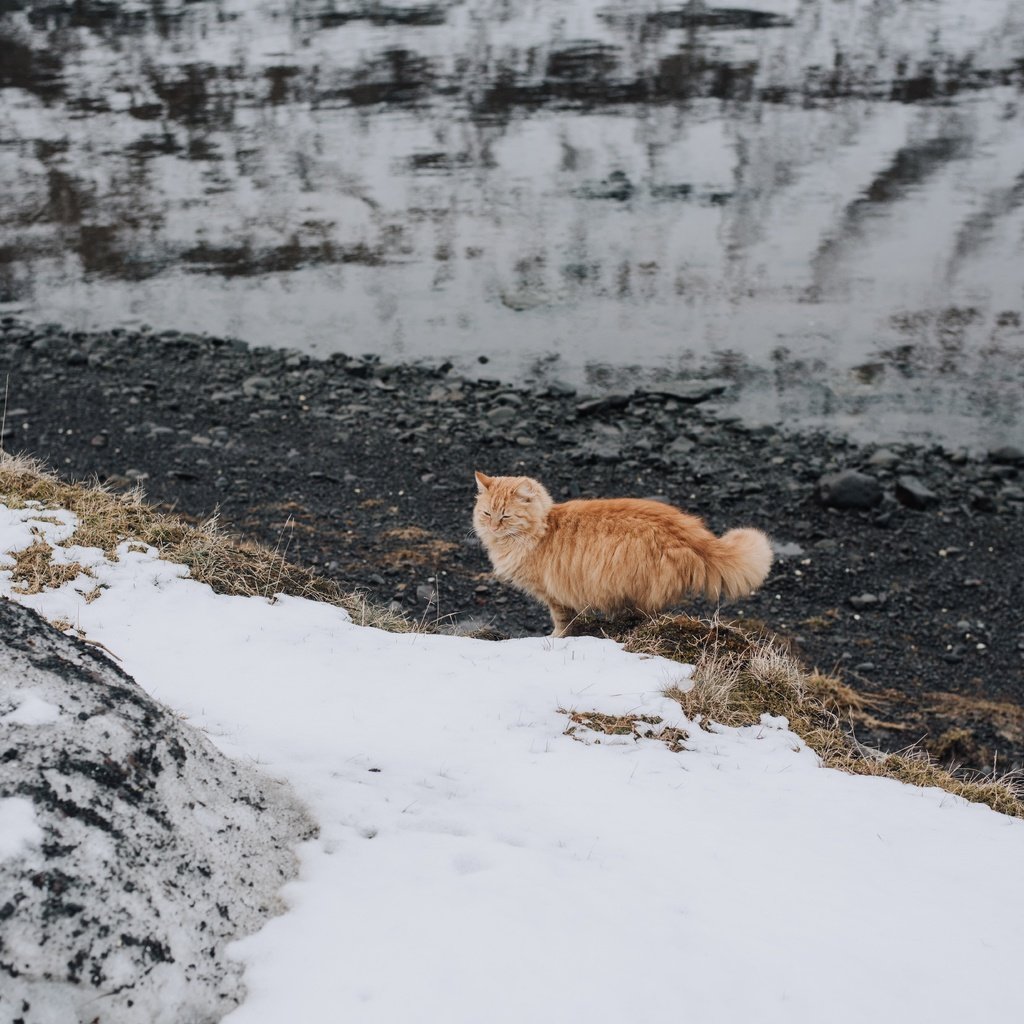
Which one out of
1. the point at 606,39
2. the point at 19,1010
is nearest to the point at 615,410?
the point at 19,1010

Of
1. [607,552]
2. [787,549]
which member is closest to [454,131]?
[787,549]

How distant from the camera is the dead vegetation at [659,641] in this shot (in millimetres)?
5105

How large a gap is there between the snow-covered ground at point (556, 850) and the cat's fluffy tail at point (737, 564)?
99 cm

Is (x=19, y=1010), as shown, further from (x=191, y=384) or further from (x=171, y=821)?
(x=191, y=384)

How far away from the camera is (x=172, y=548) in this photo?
6.71 meters

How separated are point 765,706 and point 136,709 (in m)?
3.81

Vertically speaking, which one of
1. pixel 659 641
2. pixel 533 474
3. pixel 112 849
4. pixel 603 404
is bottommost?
pixel 533 474

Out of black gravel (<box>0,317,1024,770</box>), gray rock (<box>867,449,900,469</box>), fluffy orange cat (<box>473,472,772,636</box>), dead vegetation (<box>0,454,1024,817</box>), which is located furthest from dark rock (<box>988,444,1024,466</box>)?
fluffy orange cat (<box>473,472,772,636</box>)

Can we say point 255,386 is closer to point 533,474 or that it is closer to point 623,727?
point 533,474

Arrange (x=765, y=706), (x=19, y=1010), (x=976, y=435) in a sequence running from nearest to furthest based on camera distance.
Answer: (x=19, y=1010), (x=765, y=706), (x=976, y=435)

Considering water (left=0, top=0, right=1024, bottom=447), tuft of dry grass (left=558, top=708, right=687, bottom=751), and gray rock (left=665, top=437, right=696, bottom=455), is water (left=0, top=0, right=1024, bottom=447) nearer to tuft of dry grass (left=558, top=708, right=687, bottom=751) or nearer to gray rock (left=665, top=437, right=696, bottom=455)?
gray rock (left=665, top=437, right=696, bottom=455)

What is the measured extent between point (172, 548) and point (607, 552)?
10.7 ft

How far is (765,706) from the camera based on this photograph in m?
5.52

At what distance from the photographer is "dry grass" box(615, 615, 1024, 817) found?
201 inches
